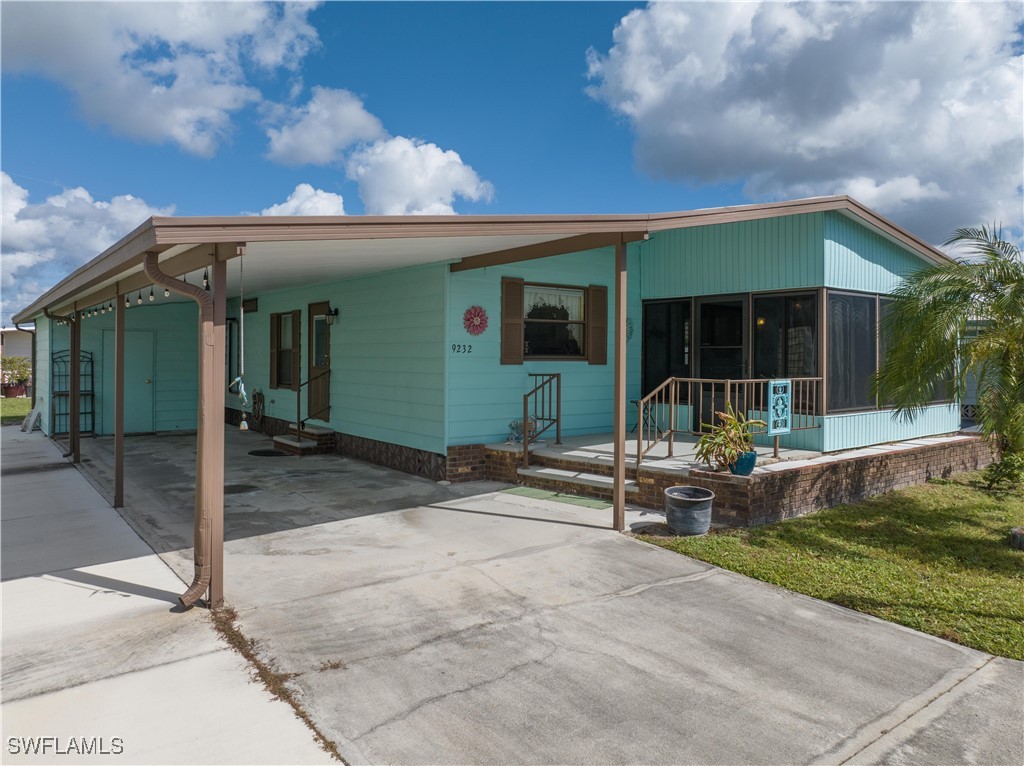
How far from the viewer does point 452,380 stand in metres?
8.12

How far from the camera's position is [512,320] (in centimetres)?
860

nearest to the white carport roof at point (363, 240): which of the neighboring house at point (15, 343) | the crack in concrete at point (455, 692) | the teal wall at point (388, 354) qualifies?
the teal wall at point (388, 354)

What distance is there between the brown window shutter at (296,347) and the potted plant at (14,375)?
680 inches

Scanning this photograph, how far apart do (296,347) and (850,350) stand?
8800 mm

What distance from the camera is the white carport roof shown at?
4051 mm

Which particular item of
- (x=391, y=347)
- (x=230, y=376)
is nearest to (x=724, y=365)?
(x=391, y=347)

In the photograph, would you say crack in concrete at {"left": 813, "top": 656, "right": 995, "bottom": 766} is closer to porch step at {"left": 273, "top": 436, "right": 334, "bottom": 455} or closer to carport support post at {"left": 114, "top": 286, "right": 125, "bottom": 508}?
carport support post at {"left": 114, "top": 286, "right": 125, "bottom": 508}

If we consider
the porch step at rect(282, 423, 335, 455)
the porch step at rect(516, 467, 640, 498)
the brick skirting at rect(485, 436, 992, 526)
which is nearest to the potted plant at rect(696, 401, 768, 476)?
the brick skirting at rect(485, 436, 992, 526)

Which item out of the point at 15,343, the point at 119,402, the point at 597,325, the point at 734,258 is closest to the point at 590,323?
the point at 597,325

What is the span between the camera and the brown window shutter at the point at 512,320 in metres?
8.55

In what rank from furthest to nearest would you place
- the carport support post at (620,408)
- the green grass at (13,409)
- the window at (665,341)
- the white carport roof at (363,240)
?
the green grass at (13,409)
the window at (665,341)
the carport support post at (620,408)
the white carport roof at (363,240)

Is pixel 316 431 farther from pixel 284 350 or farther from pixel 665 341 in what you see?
pixel 665 341

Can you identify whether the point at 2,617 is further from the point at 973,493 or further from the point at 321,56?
the point at 321,56

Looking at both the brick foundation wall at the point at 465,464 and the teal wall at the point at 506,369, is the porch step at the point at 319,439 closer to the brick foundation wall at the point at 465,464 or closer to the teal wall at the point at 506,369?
the brick foundation wall at the point at 465,464
